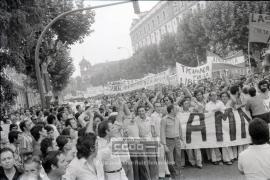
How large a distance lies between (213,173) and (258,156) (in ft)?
15.8

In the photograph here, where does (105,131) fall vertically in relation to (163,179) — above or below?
above

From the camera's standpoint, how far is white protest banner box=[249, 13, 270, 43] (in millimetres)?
15953

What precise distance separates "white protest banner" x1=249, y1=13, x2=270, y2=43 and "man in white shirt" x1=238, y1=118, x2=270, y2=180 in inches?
501

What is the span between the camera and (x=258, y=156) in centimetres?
387

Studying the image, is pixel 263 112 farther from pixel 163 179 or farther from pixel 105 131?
pixel 105 131

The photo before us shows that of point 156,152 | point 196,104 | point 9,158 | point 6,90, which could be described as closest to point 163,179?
point 156,152

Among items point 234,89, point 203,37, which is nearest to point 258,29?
point 234,89

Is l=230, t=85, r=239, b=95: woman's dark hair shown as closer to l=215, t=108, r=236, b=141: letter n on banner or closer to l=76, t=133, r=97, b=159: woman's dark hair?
l=215, t=108, r=236, b=141: letter n on banner

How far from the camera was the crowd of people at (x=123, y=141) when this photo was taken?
4289 mm

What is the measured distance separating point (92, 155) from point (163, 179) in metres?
4.05

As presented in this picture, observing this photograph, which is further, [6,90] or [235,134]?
[6,90]

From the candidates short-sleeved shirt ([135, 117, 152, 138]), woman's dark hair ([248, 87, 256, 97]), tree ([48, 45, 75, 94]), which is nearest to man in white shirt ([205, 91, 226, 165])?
woman's dark hair ([248, 87, 256, 97])

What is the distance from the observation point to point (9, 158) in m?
4.43

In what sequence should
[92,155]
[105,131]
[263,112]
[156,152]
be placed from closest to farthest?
1. [92,155]
2. [105,131]
3. [156,152]
4. [263,112]
